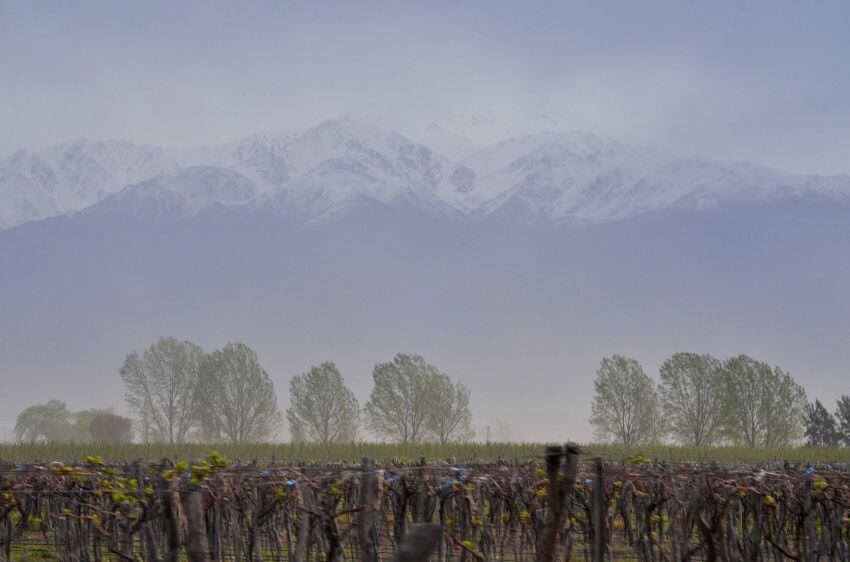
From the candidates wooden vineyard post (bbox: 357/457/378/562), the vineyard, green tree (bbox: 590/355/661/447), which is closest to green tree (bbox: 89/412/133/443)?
green tree (bbox: 590/355/661/447)

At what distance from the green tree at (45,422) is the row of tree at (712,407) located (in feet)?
216

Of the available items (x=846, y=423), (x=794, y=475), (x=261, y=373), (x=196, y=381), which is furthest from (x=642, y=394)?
(x=794, y=475)

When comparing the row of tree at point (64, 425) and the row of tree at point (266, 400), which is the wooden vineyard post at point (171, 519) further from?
the row of tree at point (64, 425)

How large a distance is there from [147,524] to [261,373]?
80337mm

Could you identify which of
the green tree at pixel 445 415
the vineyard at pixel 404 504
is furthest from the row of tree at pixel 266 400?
the vineyard at pixel 404 504

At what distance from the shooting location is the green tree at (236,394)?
85.4 m

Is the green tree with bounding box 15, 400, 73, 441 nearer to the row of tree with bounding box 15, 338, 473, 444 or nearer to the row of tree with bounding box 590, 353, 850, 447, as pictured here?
the row of tree with bounding box 15, 338, 473, 444

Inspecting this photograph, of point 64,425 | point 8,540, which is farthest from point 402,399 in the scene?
point 8,540

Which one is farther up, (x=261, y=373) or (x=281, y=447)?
(x=261, y=373)

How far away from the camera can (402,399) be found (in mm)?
80812

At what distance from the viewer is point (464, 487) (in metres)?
9.53

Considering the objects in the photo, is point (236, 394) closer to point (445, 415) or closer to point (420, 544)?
point (445, 415)

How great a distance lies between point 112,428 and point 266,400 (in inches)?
1098

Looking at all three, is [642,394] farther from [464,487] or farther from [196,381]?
[464,487]
